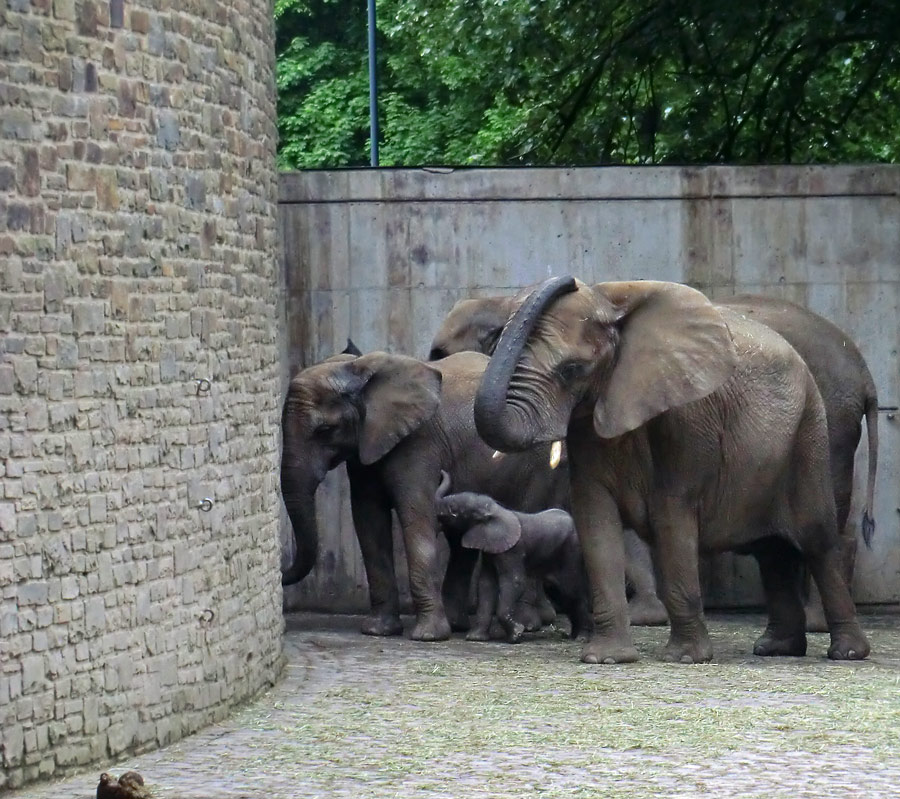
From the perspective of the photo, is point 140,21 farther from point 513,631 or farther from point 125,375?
point 513,631

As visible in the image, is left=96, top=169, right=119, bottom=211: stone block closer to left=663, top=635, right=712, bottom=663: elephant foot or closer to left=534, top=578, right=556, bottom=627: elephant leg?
left=663, top=635, right=712, bottom=663: elephant foot

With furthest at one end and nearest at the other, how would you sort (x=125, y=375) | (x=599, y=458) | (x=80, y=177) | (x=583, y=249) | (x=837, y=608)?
1. (x=583, y=249)
2. (x=837, y=608)
3. (x=599, y=458)
4. (x=125, y=375)
5. (x=80, y=177)

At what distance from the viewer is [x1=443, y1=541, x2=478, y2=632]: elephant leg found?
14031 mm

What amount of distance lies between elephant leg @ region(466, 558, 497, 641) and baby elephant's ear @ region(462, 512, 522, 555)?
39 cm

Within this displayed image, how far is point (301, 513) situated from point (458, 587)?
1183 millimetres

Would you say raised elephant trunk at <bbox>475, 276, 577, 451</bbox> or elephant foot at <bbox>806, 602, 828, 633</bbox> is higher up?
raised elephant trunk at <bbox>475, 276, 577, 451</bbox>

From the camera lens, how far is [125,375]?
30.9 ft

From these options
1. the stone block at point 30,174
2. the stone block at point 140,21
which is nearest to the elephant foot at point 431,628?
the stone block at point 140,21

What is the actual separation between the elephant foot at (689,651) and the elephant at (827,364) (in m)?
2.01

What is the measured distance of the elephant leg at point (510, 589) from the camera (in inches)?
516

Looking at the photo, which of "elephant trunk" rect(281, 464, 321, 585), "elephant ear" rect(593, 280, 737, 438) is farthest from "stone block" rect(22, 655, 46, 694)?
"elephant trunk" rect(281, 464, 321, 585)

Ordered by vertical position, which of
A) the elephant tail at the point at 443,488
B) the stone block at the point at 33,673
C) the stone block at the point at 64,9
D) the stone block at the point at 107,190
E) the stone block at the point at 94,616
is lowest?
the stone block at the point at 33,673

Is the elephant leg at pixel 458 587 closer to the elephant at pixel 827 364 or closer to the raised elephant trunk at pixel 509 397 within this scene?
the elephant at pixel 827 364

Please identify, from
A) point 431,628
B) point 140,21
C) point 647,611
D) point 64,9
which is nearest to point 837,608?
point 647,611
